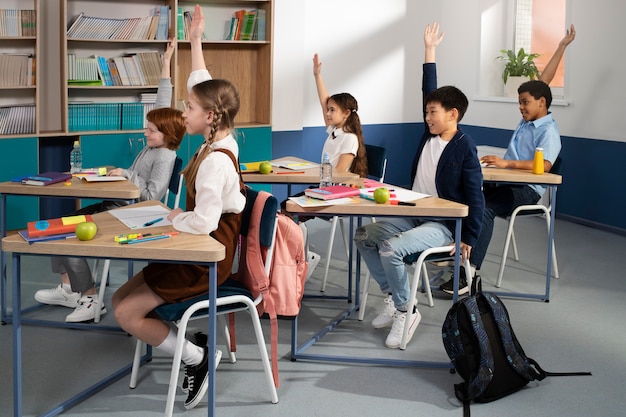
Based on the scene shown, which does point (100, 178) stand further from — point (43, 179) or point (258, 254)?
point (258, 254)

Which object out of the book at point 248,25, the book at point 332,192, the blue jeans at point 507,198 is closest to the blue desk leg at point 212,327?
the book at point 332,192

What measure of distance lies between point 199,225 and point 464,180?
1.58 meters

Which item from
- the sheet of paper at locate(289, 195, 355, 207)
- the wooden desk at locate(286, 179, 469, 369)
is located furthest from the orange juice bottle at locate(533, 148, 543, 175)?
the sheet of paper at locate(289, 195, 355, 207)

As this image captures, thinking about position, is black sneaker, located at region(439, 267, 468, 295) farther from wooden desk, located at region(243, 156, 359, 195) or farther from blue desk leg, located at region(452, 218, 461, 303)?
blue desk leg, located at region(452, 218, 461, 303)

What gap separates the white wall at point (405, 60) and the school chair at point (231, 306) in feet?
13.3

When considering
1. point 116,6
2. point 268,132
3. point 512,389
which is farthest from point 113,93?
point 512,389

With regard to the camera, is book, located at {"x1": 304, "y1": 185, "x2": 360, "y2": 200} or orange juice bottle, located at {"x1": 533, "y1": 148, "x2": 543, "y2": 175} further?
orange juice bottle, located at {"x1": 533, "y1": 148, "x2": 543, "y2": 175}

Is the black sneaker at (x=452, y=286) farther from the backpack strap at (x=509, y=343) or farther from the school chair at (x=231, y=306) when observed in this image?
the school chair at (x=231, y=306)

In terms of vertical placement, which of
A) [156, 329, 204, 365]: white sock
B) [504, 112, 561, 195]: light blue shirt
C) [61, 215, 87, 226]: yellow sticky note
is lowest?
[156, 329, 204, 365]: white sock

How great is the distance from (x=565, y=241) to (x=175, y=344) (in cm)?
414

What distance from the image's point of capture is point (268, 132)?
22.8ft

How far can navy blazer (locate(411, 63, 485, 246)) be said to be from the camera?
12.9ft

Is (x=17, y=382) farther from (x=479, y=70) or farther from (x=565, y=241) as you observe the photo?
(x=479, y=70)

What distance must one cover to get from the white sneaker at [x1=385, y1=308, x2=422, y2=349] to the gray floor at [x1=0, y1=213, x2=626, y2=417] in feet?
0.20
